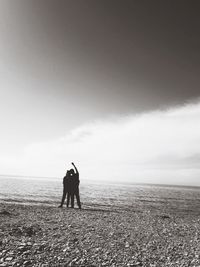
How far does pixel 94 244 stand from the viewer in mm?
11484

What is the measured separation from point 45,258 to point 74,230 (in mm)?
4691

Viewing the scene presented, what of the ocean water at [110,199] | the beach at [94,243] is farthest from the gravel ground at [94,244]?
the ocean water at [110,199]

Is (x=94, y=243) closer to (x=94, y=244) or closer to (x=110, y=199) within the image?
(x=94, y=244)

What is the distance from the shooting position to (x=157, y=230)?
15.4 metres

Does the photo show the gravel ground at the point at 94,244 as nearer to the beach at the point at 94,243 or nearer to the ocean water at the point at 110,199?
the beach at the point at 94,243

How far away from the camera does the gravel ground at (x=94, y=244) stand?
945 centimetres

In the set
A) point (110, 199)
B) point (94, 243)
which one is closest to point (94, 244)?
point (94, 243)

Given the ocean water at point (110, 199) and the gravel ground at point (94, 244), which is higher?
the gravel ground at point (94, 244)

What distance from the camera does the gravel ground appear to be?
9.45 meters

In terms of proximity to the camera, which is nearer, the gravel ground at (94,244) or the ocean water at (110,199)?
the gravel ground at (94,244)

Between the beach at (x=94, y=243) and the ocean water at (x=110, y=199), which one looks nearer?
the beach at (x=94, y=243)

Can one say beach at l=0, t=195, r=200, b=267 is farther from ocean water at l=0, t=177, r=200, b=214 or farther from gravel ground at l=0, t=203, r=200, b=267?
ocean water at l=0, t=177, r=200, b=214

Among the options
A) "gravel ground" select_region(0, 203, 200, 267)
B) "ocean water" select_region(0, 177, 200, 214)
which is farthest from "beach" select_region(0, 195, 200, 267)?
"ocean water" select_region(0, 177, 200, 214)

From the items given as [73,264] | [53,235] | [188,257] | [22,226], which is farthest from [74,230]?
[188,257]
